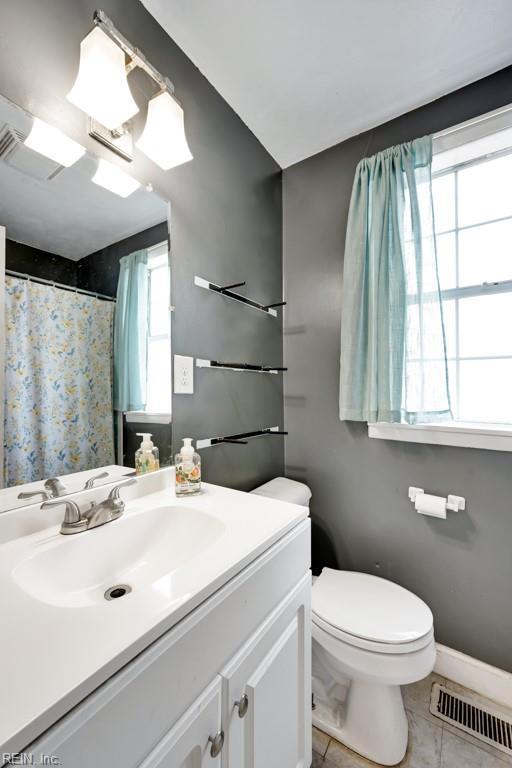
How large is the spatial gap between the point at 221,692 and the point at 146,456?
0.63m

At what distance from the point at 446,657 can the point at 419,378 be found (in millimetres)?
1164

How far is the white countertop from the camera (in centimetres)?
34

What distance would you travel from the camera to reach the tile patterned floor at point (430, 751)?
1.00 m

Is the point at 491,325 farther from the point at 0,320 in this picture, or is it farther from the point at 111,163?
the point at 0,320

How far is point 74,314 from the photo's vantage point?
857mm

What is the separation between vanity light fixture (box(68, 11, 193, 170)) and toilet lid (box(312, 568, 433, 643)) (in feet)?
5.31

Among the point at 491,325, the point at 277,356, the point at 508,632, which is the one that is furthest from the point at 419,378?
the point at 508,632

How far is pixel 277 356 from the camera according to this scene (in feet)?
5.73

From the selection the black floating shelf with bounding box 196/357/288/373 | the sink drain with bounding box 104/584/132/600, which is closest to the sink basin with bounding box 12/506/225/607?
the sink drain with bounding box 104/584/132/600

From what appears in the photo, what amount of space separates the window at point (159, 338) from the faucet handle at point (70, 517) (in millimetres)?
331

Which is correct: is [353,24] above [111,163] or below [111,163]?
above

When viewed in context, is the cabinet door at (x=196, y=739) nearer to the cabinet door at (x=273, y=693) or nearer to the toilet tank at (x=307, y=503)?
the cabinet door at (x=273, y=693)

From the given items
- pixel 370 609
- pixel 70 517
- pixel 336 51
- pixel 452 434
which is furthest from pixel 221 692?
pixel 336 51

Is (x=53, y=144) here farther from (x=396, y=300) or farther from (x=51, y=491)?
(x=396, y=300)
